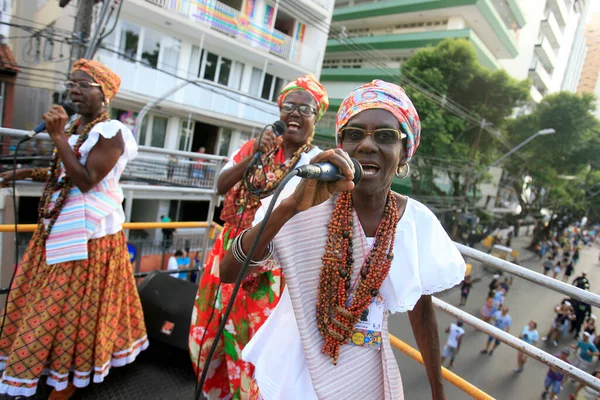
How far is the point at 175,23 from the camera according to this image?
45.2ft

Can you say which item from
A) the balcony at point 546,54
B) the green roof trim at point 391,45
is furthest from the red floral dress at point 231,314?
the balcony at point 546,54

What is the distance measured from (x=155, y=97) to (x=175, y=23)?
9.75ft

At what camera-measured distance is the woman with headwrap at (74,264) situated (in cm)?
198

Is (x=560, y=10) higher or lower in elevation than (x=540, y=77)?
higher

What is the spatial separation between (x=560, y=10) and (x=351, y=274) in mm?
52692

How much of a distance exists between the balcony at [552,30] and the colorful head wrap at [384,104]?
48.2 metres

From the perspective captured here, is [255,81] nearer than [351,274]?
No

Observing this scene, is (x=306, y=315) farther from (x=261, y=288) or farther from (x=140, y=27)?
(x=140, y=27)

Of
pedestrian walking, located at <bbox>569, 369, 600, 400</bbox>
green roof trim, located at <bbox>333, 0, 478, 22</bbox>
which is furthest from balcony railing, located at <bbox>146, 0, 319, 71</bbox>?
pedestrian walking, located at <bbox>569, 369, 600, 400</bbox>

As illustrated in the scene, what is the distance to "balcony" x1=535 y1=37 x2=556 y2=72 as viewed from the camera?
130ft

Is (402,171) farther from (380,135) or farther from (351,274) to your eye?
(351,274)

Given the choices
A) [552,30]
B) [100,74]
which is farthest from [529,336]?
[552,30]

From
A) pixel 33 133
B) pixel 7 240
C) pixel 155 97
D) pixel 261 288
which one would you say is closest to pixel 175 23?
pixel 155 97

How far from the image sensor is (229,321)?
200 centimetres
